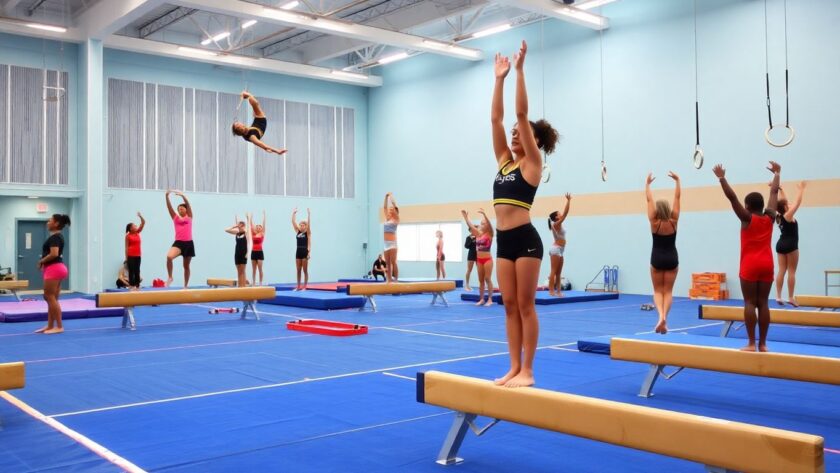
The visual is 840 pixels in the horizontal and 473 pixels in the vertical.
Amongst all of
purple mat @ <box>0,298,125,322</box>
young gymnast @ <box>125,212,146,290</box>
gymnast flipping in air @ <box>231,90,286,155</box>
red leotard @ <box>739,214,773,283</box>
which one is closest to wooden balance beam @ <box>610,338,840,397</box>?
red leotard @ <box>739,214,773,283</box>

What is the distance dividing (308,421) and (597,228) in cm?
1472

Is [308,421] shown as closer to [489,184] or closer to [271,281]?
[489,184]

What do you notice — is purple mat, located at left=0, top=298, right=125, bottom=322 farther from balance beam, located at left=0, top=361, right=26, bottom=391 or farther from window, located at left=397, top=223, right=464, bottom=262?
window, located at left=397, top=223, right=464, bottom=262

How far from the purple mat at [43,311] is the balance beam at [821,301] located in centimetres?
1090

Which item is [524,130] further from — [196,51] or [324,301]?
[196,51]

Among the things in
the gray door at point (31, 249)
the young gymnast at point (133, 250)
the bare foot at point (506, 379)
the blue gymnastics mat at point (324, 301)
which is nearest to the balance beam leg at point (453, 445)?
the bare foot at point (506, 379)

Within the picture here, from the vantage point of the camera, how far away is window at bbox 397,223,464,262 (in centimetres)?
2255

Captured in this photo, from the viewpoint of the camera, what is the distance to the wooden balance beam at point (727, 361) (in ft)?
16.6

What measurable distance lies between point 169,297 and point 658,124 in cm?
1213

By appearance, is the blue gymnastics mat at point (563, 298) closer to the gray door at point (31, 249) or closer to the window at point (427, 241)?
the window at point (427, 241)

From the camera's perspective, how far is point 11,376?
507cm

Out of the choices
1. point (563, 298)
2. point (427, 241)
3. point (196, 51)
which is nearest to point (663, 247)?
point (563, 298)

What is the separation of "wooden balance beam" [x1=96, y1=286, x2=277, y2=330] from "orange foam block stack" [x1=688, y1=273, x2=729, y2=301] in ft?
31.8

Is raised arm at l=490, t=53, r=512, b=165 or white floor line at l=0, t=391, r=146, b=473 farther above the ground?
raised arm at l=490, t=53, r=512, b=165
